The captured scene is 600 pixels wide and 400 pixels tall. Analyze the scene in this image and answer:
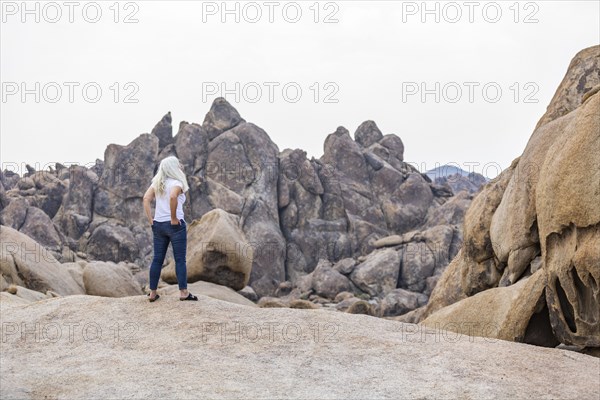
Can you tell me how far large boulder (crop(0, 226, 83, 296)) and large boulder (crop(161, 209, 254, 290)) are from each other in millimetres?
5150

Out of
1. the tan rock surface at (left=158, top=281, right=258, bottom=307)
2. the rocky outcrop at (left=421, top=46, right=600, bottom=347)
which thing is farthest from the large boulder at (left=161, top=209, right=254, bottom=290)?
the rocky outcrop at (left=421, top=46, right=600, bottom=347)

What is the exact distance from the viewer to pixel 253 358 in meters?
9.83

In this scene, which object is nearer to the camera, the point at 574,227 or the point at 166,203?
the point at 574,227

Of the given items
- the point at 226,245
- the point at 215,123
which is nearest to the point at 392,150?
the point at 215,123

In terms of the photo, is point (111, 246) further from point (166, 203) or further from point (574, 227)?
point (574, 227)

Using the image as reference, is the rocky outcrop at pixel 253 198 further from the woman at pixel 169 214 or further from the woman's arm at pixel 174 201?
the woman's arm at pixel 174 201

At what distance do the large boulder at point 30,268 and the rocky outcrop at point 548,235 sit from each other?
15840 millimetres

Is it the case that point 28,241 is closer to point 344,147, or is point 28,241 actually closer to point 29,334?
point 29,334

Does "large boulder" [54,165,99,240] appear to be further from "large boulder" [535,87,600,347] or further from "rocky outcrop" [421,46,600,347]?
"large boulder" [535,87,600,347]

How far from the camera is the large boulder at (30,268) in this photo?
914 inches

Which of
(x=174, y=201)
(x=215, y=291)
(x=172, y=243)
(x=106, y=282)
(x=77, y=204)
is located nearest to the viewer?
(x=174, y=201)

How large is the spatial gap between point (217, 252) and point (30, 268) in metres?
7.25

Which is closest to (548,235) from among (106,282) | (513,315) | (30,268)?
(513,315)

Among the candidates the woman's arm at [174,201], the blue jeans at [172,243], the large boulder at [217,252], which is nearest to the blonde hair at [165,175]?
the woman's arm at [174,201]
